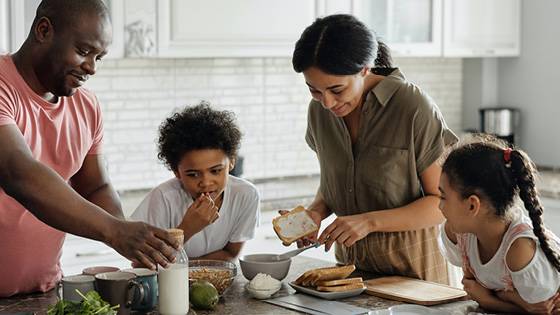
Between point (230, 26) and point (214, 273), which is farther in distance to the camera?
point (230, 26)

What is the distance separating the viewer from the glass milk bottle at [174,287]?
2244 millimetres

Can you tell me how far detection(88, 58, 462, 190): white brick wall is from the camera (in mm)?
4477

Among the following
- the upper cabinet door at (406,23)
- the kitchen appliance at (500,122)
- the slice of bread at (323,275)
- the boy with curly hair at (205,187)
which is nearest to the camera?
the slice of bread at (323,275)

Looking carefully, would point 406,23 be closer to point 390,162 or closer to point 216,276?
point 390,162

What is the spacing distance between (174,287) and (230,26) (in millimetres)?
2229

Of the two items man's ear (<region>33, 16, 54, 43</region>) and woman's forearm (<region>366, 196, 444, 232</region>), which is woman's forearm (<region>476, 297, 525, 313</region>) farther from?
man's ear (<region>33, 16, 54, 43</region>)

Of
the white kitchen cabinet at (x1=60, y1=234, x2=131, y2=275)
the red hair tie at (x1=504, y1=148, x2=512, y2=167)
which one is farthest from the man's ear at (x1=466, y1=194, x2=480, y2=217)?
the white kitchen cabinet at (x1=60, y1=234, x2=131, y2=275)

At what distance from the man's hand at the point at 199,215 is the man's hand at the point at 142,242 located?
0.51 metres

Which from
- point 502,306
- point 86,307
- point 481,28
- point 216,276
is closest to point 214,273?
point 216,276

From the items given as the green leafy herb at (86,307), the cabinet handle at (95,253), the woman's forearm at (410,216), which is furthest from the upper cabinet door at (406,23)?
the green leafy herb at (86,307)

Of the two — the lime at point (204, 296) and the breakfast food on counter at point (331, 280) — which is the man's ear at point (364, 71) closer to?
the breakfast food on counter at point (331, 280)

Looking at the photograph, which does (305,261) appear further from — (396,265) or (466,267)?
(466,267)

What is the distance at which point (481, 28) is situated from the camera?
5133 mm

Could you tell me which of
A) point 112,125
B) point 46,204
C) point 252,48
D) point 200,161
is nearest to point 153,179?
point 112,125
